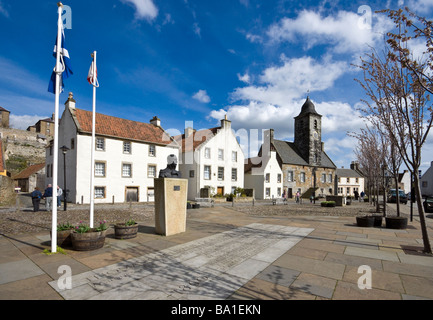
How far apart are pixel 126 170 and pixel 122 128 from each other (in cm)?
536

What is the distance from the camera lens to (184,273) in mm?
5148

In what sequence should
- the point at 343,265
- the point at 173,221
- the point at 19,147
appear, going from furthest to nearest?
1. the point at 19,147
2. the point at 173,221
3. the point at 343,265

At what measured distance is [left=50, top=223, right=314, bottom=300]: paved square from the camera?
4172 millimetres

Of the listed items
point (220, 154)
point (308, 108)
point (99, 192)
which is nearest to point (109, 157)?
point (99, 192)

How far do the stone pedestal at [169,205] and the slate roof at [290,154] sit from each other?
3726 centimetres

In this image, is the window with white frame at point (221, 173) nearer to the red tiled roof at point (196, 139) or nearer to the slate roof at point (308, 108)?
the red tiled roof at point (196, 139)

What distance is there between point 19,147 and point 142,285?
2765 inches

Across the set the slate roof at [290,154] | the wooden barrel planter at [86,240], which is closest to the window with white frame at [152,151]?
the wooden barrel planter at [86,240]

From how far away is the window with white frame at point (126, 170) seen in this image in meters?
26.2

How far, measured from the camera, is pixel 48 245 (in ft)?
23.8

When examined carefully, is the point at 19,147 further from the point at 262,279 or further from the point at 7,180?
the point at 262,279

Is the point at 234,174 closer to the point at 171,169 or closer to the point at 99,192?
the point at 99,192

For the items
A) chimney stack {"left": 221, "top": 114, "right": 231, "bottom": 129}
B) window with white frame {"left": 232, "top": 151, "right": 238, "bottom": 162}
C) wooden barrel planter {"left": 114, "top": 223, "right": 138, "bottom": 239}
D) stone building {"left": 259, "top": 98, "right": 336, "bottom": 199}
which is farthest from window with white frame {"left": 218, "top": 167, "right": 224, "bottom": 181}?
wooden barrel planter {"left": 114, "top": 223, "right": 138, "bottom": 239}
